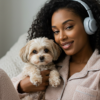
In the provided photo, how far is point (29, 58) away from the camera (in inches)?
42.6

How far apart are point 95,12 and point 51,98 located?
2.34ft

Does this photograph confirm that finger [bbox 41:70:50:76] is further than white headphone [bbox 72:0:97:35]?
Yes

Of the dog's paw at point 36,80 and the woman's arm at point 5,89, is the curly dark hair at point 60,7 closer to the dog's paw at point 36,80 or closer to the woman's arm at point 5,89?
the dog's paw at point 36,80

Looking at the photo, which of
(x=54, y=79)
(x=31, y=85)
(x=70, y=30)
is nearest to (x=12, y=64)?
(x=31, y=85)

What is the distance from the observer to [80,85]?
893 millimetres

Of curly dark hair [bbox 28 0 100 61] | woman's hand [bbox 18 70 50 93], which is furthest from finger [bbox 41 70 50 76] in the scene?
curly dark hair [bbox 28 0 100 61]

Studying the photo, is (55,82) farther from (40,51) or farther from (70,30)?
(70,30)

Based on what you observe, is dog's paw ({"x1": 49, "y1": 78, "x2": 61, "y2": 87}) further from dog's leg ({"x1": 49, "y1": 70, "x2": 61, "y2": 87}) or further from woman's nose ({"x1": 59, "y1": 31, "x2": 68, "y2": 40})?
woman's nose ({"x1": 59, "y1": 31, "x2": 68, "y2": 40})

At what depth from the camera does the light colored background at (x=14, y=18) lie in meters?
2.12

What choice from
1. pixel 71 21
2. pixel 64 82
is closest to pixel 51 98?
pixel 64 82

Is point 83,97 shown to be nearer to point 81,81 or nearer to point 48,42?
point 81,81

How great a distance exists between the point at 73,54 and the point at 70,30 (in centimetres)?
19

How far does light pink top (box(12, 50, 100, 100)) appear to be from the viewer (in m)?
0.84

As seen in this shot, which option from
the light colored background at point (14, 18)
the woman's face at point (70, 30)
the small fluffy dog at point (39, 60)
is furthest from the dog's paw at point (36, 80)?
the light colored background at point (14, 18)
